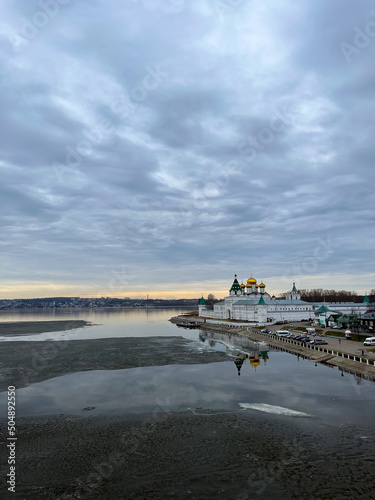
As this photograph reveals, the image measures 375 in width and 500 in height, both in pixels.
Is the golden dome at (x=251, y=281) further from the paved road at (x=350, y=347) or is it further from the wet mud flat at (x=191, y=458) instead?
the wet mud flat at (x=191, y=458)

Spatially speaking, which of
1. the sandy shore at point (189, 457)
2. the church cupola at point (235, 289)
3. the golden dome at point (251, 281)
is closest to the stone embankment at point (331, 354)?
the sandy shore at point (189, 457)

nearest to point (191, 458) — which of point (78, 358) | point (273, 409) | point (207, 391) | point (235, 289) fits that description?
point (273, 409)

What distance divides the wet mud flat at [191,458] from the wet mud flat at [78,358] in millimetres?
14134

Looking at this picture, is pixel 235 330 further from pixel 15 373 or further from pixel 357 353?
pixel 15 373

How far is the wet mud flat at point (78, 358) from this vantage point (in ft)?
120

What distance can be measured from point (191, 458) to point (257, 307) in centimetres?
8288

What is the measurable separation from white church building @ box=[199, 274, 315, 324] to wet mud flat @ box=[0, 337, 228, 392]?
1756 inches

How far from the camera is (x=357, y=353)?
4100cm

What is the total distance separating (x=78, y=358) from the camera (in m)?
45.8

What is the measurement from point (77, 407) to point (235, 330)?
212ft

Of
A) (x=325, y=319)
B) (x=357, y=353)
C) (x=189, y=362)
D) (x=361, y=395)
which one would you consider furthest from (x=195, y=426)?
(x=325, y=319)

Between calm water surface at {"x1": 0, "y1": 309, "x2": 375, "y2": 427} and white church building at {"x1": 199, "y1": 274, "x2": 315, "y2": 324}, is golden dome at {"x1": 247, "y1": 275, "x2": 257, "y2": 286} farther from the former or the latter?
calm water surface at {"x1": 0, "y1": 309, "x2": 375, "y2": 427}

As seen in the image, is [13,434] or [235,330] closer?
[13,434]

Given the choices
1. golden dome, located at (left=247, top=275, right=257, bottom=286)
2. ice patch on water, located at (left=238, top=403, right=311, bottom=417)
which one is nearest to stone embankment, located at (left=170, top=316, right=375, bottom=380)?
ice patch on water, located at (left=238, top=403, right=311, bottom=417)
